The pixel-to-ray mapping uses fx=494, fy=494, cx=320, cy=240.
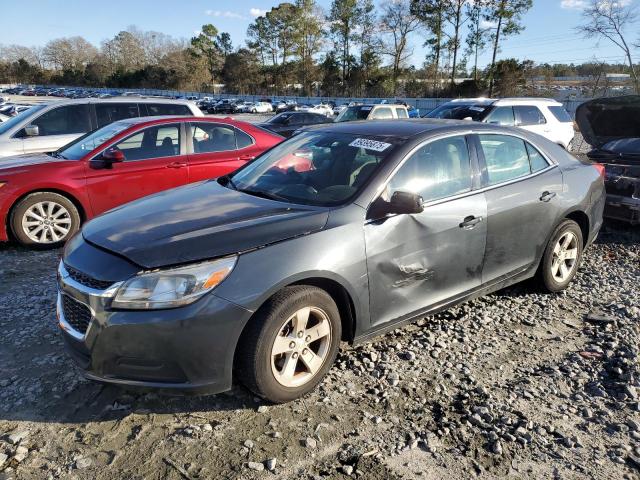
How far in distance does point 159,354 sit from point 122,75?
118337 mm

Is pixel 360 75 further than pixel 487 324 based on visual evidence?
Yes

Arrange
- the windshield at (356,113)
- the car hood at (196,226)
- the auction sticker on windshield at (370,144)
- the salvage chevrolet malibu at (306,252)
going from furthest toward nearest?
the windshield at (356,113) < the auction sticker on windshield at (370,144) < the car hood at (196,226) < the salvage chevrolet malibu at (306,252)

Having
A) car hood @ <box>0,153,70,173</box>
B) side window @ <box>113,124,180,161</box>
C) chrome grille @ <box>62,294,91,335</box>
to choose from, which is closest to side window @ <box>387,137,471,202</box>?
chrome grille @ <box>62,294,91,335</box>

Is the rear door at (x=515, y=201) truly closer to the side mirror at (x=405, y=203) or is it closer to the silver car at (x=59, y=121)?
the side mirror at (x=405, y=203)

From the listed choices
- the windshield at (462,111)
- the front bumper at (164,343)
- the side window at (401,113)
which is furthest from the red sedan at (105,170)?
the side window at (401,113)

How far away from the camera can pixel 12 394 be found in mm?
3018

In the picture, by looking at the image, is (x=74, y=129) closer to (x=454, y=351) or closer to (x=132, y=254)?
(x=132, y=254)

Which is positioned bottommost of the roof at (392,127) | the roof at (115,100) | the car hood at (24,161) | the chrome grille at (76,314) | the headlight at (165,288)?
the chrome grille at (76,314)

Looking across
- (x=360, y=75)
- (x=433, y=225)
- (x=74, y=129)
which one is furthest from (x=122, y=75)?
(x=433, y=225)

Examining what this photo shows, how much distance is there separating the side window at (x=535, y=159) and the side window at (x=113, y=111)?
664 centimetres

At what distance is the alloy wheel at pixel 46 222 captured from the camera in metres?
5.83

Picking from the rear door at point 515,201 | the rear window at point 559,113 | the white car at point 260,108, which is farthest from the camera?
the white car at point 260,108

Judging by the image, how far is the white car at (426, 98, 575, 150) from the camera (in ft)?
36.8

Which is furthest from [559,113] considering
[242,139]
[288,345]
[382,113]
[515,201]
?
[288,345]
